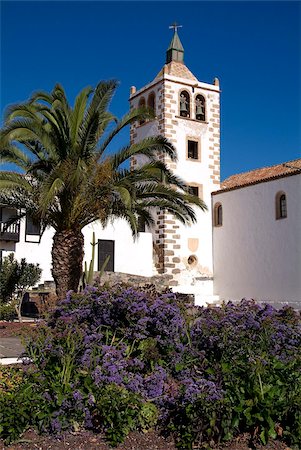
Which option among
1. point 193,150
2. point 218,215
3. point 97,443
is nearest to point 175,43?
point 193,150

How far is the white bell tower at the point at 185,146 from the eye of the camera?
81.5 ft

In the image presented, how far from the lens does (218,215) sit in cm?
2605

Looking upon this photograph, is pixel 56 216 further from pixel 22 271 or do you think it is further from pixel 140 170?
pixel 22 271

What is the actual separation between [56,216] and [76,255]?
113 centimetres

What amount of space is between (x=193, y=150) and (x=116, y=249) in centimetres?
623

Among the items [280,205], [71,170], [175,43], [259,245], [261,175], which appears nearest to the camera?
[71,170]

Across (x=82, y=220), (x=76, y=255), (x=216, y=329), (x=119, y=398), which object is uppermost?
(x=82, y=220)

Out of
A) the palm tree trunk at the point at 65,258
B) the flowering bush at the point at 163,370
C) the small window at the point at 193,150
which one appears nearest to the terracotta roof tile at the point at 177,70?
the small window at the point at 193,150

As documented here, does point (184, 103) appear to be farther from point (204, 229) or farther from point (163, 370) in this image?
point (163, 370)

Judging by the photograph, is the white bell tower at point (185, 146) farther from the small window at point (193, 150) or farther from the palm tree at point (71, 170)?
the palm tree at point (71, 170)

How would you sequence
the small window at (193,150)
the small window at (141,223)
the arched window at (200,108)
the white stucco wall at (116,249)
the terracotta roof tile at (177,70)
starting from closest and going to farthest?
the small window at (141,223) → the white stucco wall at (116,249) → the terracotta roof tile at (177,70) → the small window at (193,150) → the arched window at (200,108)

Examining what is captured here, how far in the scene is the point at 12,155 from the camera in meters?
14.6

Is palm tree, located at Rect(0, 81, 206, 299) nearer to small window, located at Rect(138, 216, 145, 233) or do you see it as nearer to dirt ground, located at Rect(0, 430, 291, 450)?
small window, located at Rect(138, 216, 145, 233)

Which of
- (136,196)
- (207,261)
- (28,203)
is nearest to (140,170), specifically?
(136,196)
